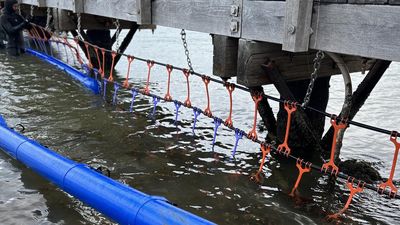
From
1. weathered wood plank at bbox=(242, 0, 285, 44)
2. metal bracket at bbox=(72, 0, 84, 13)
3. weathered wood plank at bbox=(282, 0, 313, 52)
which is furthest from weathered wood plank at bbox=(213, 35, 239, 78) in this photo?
metal bracket at bbox=(72, 0, 84, 13)

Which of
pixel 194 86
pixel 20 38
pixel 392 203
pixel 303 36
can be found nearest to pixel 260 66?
pixel 303 36

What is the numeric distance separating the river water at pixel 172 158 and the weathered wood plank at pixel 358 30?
7.51ft

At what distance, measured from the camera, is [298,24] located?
13.7 feet

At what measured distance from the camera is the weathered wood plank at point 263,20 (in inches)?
178

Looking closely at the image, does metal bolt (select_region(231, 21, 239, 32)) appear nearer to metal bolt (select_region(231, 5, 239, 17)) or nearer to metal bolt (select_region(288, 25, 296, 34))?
metal bolt (select_region(231, 5, 239, 17))

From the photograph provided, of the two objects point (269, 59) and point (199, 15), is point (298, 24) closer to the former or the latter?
point (269, 59)

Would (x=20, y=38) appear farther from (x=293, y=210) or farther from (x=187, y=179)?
(x=293, y=210)

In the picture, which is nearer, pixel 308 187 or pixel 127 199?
pixel 127 199

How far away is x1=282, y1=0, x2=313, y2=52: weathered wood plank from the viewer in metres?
4.14

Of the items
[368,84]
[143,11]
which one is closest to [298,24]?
[368,84]

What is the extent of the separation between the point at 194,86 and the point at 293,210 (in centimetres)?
793

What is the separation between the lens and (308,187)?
6.11 meters

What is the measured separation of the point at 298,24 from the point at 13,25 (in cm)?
1316

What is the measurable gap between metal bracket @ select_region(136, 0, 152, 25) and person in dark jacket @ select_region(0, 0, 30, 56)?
8.76m
